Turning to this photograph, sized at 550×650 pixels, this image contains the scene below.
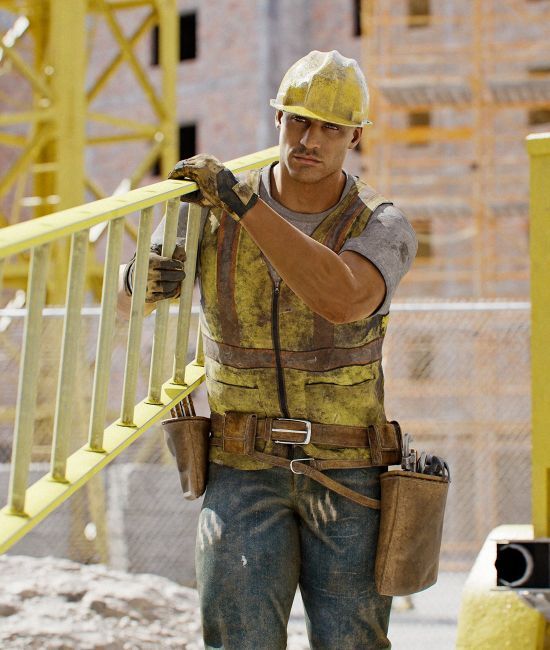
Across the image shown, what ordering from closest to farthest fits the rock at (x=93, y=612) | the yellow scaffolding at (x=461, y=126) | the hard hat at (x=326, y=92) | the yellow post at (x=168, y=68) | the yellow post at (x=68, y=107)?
the hard hat at (x=326, y=92), the rock at (x=93, y=612), the yellow post at (x=68, y=107), the yellow post at (x=168, y=68), the yellow scaffolding at (x=461, y=126)

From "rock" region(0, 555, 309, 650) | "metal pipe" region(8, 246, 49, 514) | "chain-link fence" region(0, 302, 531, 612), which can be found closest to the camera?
"metal pipe" region(8, 246, 49, 514)

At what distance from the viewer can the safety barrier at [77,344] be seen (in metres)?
2.35

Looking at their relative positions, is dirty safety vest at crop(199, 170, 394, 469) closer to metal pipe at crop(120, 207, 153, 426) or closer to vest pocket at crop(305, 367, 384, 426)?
vest pocket at crop(305, 367, 384, 426)

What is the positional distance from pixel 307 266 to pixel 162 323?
22.5 inches

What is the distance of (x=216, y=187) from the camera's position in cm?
257

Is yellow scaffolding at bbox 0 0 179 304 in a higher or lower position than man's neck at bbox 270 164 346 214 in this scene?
higher

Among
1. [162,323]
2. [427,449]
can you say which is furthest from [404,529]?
[427,449]

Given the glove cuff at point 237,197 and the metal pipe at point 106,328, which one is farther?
the metal pipe at point 106,328

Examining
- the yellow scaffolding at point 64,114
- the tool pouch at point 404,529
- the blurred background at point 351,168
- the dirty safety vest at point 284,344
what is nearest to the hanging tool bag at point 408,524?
the tool pouch at point 404,529

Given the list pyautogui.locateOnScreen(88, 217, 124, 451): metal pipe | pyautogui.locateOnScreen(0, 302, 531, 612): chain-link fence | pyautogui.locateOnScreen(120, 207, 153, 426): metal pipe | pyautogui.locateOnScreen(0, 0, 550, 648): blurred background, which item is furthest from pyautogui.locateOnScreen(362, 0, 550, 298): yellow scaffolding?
pyautogui.locateOnScreen(88, 217, 124, 451): metal pipe

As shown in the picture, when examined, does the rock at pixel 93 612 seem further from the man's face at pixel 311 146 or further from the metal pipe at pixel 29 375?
the man's face at pixel 311 146

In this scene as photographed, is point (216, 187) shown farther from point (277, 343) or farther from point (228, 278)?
point (277, 343)

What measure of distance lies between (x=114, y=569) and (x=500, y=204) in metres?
10.4

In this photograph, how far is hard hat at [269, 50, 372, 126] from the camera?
9.04 ft
